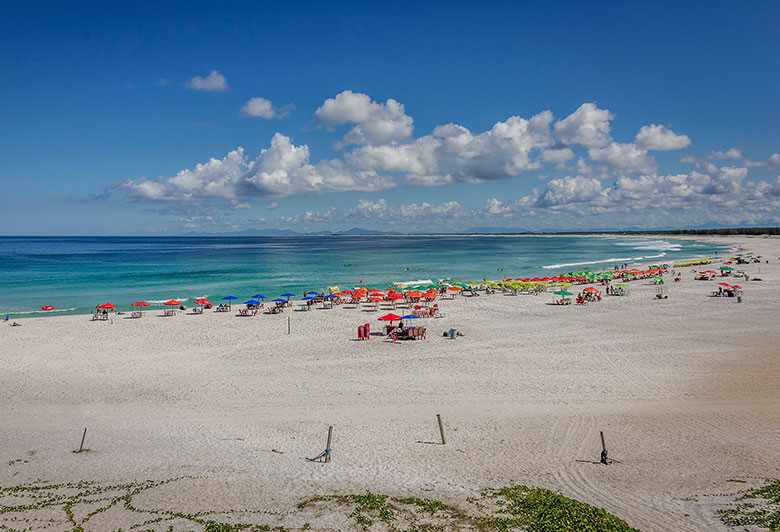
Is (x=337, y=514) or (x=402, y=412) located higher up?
(x=337, y=514)

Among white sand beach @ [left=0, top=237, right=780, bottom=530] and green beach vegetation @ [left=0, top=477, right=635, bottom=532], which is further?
white sand beach @ [left=0, top=237, right=780, bottom=530]

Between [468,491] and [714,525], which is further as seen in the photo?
[468,491]

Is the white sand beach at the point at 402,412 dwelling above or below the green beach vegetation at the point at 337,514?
below

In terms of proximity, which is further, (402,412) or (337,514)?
(402,412)

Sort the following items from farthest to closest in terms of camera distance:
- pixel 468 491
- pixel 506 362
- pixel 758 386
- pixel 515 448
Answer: pixel 506 362 → pixel 758 386 → pixel 515 448 → pixel 468 491

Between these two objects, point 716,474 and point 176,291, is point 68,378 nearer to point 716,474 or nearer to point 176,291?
point 716,474

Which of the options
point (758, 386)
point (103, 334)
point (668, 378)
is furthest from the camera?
point (103, 334)

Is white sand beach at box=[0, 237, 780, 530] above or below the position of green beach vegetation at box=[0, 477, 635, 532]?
below

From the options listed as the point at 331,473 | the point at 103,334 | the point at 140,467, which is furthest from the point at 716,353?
the point at 103,334
